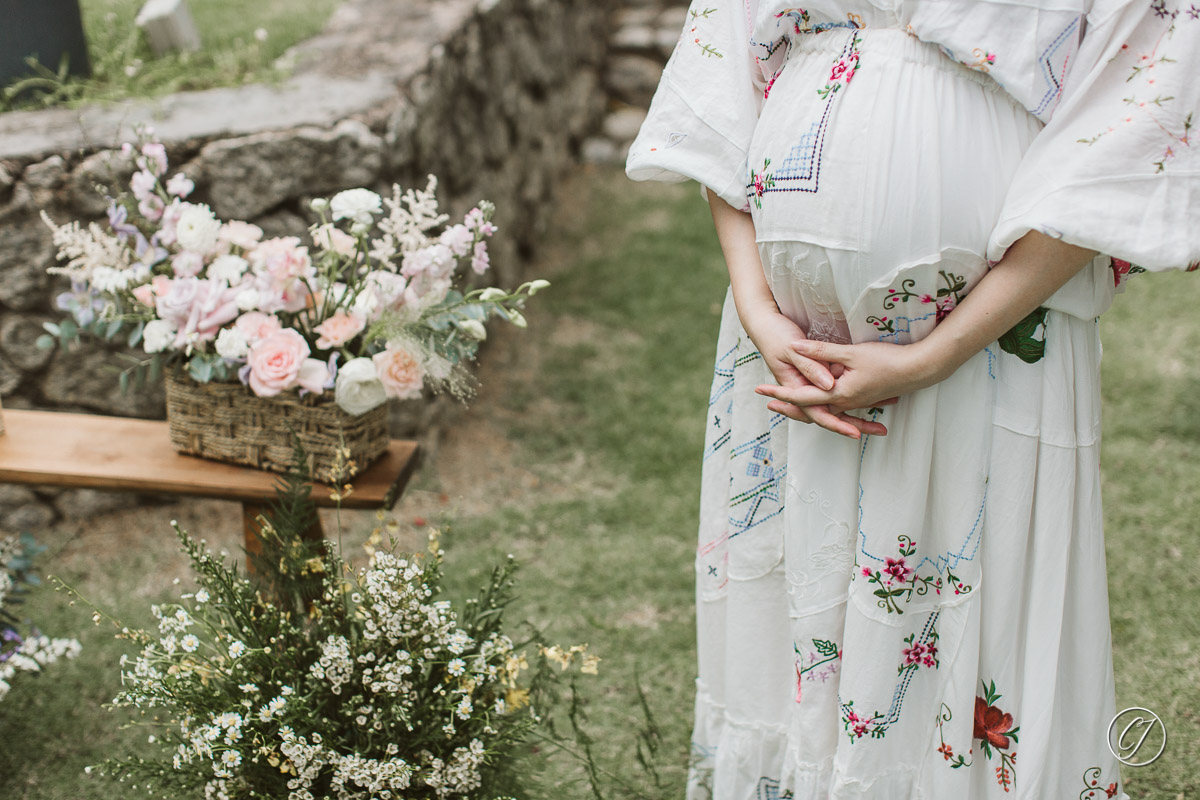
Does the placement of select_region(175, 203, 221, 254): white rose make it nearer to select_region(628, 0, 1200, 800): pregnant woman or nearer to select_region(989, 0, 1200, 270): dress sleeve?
select_region(628, 0, 1200, 800): pregnant woman

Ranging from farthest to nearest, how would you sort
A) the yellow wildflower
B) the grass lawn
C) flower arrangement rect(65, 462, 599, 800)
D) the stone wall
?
the stone wall, the grass lawn, the yellow wildflower, flower arrangement rect(65, 462, 599, 800)

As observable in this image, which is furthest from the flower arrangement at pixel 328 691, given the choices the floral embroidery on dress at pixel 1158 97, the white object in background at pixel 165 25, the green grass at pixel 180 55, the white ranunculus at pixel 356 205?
the white object in background at pixel 165 25

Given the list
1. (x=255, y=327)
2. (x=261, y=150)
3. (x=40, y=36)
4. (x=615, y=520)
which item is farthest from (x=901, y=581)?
(x=40, y=36)

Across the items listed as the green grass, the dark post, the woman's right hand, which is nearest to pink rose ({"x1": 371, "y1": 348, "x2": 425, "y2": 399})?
the woman's right hand

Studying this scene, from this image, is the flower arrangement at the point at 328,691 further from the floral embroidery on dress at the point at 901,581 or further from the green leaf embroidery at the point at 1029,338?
the green leaf embroidery at the point at 1029,338

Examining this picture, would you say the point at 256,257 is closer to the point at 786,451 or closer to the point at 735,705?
the point at 786,451

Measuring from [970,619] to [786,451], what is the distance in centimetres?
35

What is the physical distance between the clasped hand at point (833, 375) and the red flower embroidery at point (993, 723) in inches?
17.4

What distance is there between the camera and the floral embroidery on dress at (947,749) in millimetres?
1436

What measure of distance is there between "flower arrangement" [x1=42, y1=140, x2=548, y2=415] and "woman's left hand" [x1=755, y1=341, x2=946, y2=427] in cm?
62

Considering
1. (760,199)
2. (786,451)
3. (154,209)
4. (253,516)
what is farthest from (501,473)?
(760,199)

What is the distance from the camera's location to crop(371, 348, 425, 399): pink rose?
184 centimetres

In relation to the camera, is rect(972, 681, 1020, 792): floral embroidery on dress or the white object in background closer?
rect(972, 681, 1020, 792): floral embroidery on dress

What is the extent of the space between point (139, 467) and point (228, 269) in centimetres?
47
